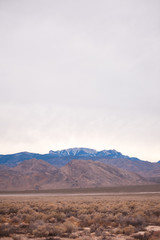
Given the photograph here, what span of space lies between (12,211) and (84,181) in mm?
111335

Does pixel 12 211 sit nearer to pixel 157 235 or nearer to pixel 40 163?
pixel 157 235

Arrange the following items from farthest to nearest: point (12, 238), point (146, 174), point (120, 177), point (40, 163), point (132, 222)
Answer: point (146, 174) → point (40, 163) → point (120, 177) → point (132, 222) → point (12, 238)

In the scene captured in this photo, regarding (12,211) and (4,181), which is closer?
(12,211)

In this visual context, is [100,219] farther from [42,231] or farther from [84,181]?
[84,181]

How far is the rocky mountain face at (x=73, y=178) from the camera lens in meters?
123

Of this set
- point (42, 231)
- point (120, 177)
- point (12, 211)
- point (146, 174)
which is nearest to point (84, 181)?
point (120, 177)

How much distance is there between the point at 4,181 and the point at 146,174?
11799 cm

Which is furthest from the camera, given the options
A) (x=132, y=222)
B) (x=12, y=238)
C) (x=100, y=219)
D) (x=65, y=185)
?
(x=65, y=185)

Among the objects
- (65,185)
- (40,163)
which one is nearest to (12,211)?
(65,185)

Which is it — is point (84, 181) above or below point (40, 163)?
below

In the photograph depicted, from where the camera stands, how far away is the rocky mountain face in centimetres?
12346

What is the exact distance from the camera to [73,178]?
→ 5197 inches

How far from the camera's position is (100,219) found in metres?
15.4

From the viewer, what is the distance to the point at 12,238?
10734mm
